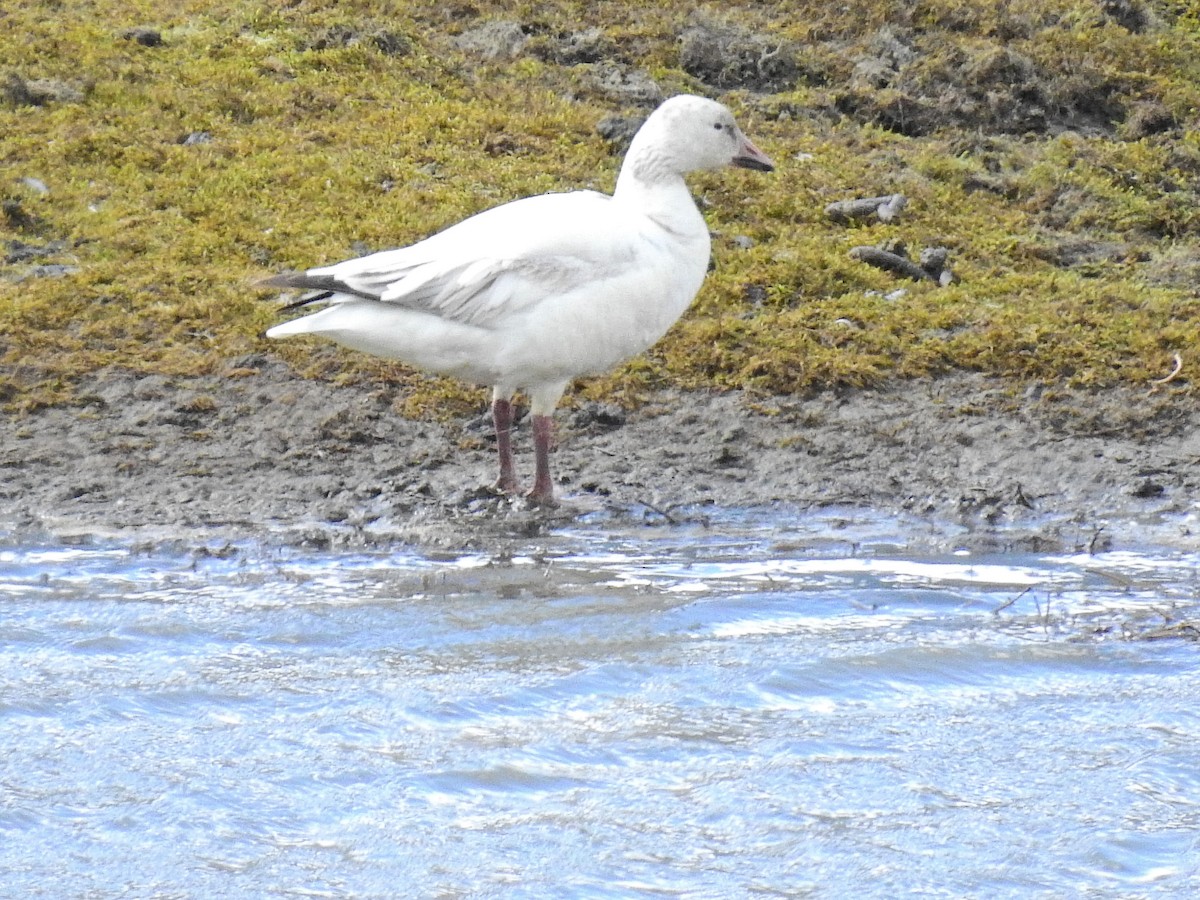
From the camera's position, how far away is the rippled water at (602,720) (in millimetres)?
4492

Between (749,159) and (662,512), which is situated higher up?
(749,159)

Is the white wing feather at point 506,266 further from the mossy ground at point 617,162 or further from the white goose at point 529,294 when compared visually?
the mossy ground at point 617,162

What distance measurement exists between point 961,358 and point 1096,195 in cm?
226

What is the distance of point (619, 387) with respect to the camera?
8.47 m

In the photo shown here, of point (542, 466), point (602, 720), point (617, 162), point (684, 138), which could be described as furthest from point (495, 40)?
point (602, 720)

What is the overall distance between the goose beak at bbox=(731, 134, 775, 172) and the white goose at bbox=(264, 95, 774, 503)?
0.59 metres

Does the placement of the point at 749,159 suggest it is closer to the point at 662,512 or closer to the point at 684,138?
the point at 684,138

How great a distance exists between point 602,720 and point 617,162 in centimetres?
592

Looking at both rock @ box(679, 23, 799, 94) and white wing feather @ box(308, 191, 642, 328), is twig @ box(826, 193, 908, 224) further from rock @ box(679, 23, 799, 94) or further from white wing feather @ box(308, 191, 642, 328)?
white wing feather @ box(308, 191, 642, 328)

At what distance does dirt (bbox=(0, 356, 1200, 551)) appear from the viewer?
7191 millimetres

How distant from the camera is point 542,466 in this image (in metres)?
7.36

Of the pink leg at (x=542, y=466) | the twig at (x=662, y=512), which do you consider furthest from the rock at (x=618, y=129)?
the twig at (x=662, y=512)

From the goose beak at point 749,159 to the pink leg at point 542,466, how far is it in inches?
60.0

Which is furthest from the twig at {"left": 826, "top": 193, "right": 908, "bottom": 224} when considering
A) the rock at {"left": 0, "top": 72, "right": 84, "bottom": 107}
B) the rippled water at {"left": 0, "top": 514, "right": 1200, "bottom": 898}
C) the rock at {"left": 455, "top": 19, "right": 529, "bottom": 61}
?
the rock at {"left": 0, "top": 72, "right": 84, "bottom": 107}
